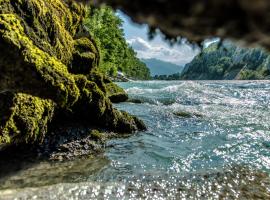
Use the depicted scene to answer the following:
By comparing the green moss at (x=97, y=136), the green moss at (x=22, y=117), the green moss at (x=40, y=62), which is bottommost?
the green moss at (x=97, y=136)

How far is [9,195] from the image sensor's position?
8.77 metres

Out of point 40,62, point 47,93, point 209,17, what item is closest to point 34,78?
point 40,62

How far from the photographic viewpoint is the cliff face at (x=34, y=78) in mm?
8516

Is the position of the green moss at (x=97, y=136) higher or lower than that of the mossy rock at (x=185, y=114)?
higher

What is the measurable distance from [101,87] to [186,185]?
28.6ft

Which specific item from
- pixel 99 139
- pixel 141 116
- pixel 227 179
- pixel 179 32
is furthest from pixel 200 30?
pixel 141 116

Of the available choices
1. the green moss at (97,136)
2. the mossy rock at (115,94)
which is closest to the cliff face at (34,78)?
the green moss at (97,136)

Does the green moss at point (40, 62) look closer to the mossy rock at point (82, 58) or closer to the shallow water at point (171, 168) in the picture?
the shallow water at point (171, 168)

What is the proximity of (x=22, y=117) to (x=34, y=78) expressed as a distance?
221 centimetres

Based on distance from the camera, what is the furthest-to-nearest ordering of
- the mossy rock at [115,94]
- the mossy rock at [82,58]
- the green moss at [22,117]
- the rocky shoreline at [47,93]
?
the mossy rock at [115,94]
the mossy rock at [82,58]
the green moss at [22,117]
the rocky shoreline at [47,93]

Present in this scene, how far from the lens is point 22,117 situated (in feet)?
34.9

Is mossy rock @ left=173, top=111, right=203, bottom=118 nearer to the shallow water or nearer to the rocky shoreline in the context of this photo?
the shallow water

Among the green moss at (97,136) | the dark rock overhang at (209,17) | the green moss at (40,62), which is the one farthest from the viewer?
the green moss at (97,136)

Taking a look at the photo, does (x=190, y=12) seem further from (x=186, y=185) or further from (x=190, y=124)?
(x=190, y=124)
